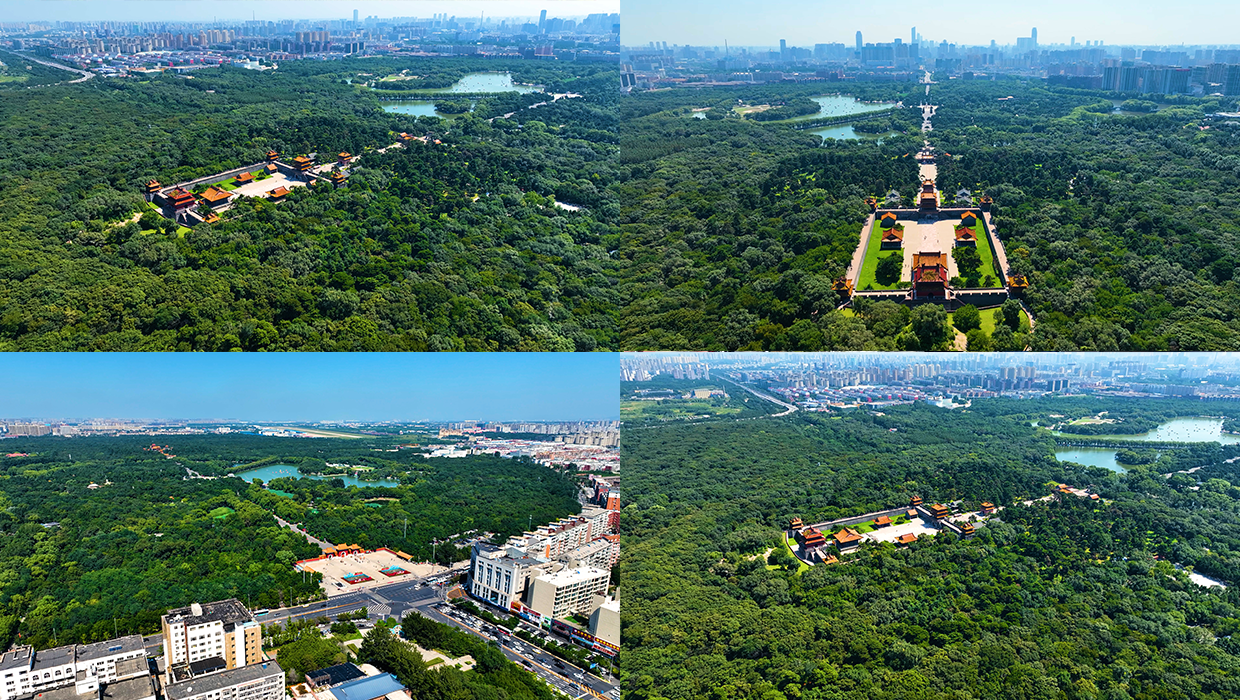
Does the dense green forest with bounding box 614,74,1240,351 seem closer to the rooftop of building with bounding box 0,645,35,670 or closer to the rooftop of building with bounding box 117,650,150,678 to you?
the rooftop of building with bounding box 117,650,150,678

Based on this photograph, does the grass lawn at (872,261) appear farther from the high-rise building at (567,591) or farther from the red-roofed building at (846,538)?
the high-rise building at (567,591)

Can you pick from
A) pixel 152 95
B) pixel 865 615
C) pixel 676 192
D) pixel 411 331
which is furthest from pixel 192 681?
pixel 152 95

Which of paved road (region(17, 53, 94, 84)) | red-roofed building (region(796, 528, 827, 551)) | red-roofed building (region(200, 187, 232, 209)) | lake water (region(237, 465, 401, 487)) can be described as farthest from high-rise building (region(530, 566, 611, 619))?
paved road (region(17, 53, 94, 84))

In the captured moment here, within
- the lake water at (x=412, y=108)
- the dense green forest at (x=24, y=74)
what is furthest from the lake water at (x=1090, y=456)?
the dense green forest at (x=24, y=74)

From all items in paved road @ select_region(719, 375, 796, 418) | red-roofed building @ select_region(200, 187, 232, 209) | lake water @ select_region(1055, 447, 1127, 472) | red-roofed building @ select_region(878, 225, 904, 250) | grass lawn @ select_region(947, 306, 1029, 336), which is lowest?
lake water @ select_region(1055, 447, 1127, 472)

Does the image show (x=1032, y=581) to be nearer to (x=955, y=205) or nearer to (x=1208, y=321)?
(x=1208, y=321)

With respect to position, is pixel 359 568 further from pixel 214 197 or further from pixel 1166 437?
pixel 214 197
